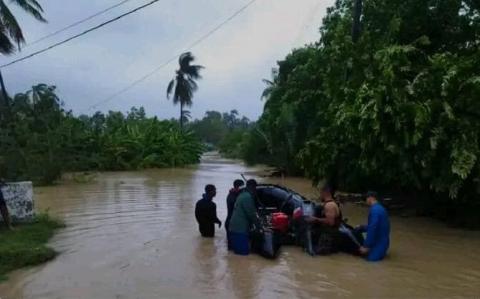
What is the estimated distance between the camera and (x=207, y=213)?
1245 cm

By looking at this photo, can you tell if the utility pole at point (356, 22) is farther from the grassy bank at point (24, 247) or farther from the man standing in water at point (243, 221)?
the grassy bank at point (24, 247)

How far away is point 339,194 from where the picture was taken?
880 inches

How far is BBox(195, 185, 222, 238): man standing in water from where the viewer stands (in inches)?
482

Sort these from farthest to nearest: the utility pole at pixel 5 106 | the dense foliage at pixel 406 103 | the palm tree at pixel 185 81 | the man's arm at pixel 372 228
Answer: the palm tree at pixel 185 81, the utility pole at pixel 5 106, the dense foliage at pixel 406 103, the man's arm at pixel 372 228

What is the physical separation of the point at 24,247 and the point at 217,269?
140 inches

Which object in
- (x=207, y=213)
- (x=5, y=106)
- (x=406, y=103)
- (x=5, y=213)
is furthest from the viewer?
(x=5, y=106)

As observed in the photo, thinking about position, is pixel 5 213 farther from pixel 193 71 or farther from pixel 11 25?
pixel 193 71

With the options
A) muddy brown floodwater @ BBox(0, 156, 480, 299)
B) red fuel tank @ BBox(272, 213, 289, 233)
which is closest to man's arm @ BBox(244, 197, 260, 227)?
red fuel tank @ BBox(272, 213, 289, 233)

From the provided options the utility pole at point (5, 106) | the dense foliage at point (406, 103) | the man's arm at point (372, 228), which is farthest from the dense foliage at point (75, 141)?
the man's arm at point (372, 228)

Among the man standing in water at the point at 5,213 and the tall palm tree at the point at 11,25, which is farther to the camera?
the tall palm tree at the point at 11,25

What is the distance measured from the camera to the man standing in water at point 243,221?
1055cm

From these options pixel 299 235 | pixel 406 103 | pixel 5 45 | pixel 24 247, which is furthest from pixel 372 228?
pixel 5 45

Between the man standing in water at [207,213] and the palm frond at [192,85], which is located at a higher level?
the palm frond at [192,85]

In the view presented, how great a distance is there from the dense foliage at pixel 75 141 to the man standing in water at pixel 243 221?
11397 mm
